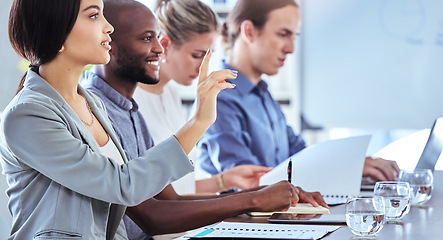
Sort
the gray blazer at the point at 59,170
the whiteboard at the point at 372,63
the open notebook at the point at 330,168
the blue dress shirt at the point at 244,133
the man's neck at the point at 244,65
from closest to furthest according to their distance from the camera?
the gray blazer at the point at 59,170
the open notebook at the point at 330,168
the blue dress shirt at the point at 244,133
the man's neck at the point at 244,65
the whiteboard at the point at 372,63

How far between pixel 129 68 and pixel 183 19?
30.5 inches

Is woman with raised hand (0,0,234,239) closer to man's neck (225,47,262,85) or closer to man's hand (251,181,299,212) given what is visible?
man's hand (251,181,299,212)

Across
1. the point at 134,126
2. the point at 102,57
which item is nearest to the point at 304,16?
the point at 134,126

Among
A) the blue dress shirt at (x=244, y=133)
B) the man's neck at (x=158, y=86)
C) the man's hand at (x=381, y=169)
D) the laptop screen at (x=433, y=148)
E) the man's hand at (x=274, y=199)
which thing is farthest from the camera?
the blue dress shirt at (x=244, y=133)

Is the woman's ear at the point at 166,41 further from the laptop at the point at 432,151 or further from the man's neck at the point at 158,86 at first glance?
the laptop at the point at 432,151

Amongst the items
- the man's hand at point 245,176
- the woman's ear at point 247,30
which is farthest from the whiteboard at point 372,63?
the man's hand at point 245,176

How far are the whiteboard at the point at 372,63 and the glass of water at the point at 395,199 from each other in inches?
107

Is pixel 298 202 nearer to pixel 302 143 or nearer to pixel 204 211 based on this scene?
pixel 204 211

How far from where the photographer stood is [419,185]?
1729 mm

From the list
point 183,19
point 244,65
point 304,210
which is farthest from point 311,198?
point 244,65

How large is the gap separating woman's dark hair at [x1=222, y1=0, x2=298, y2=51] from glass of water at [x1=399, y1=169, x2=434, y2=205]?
4.71 ft

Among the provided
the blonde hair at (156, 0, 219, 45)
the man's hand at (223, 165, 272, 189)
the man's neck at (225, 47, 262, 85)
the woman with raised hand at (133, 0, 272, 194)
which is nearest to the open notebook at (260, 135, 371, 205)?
the man's hand at (223, 165, 272, 189)


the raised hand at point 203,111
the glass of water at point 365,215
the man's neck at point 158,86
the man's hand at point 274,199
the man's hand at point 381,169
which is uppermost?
the raised hand at point 203,111

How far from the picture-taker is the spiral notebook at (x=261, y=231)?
125cm
